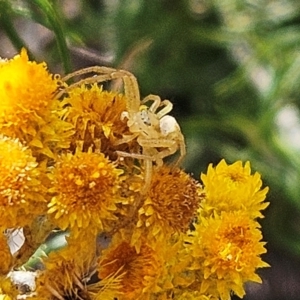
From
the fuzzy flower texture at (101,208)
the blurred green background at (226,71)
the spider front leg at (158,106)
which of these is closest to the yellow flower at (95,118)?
the fuzzy flower texture at (101,208)

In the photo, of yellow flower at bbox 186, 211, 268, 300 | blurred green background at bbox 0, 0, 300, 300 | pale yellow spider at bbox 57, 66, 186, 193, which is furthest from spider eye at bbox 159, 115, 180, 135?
blurred green background at bbox 0, 0, 300, 300

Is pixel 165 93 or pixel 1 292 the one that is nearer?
pixel 1 292

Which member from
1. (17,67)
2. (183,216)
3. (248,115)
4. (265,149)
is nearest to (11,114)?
(17,67)

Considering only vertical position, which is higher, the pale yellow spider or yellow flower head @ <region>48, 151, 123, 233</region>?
the pale yellow spider

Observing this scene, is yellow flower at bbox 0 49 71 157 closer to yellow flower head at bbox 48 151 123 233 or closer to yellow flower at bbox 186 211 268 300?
yellow flower head at bbox 48 151 123 233

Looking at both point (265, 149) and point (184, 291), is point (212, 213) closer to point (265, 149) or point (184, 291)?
point (184, 291)

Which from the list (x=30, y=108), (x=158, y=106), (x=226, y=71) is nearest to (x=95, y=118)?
(x=30, y=108)

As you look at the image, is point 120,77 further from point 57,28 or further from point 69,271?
point 69,271
